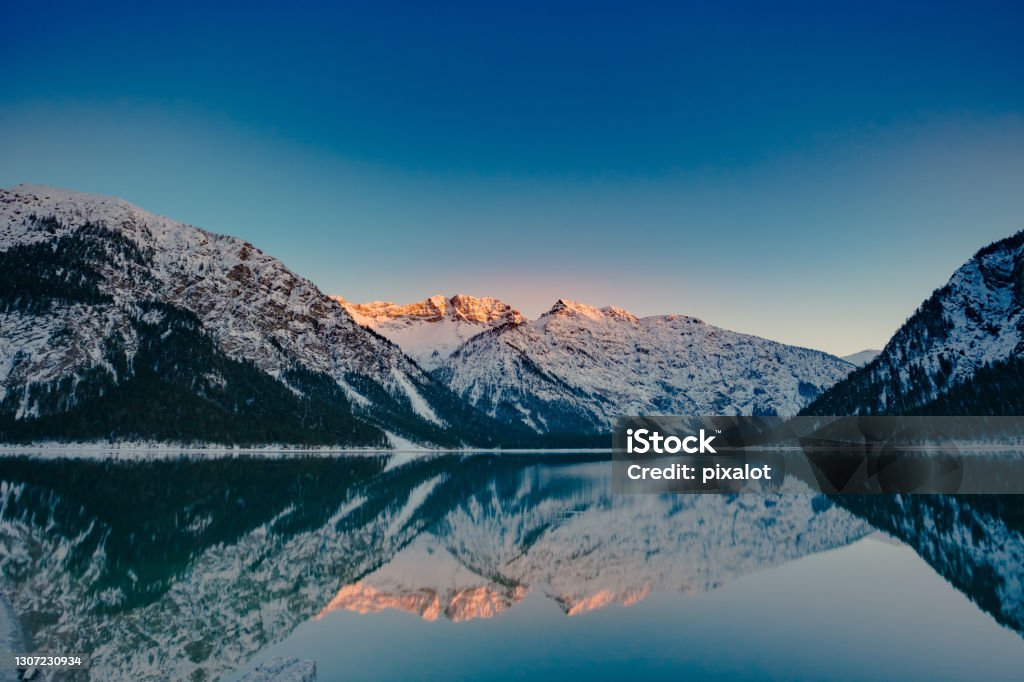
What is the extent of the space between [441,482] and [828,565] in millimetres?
81731

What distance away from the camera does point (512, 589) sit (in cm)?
3931

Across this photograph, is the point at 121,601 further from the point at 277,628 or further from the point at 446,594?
the point at 446,594

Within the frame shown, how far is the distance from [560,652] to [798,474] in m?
130

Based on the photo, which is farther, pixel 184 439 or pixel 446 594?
pixel 184 439

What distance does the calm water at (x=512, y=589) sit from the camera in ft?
88.0

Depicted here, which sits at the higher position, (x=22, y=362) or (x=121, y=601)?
(x=22, y=362)

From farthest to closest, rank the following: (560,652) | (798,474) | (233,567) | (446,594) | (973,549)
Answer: (798,474)
(973,549)
(233,567)
(446,594)
(560,652)

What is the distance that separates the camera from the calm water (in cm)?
2683

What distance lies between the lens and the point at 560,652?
27.8 meters

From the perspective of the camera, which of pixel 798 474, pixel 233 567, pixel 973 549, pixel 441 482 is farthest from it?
pixel 798 474

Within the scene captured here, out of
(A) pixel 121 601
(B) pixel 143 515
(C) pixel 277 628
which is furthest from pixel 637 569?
(B) pixel 143 515

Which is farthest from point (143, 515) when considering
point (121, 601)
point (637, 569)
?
point (637, 569)

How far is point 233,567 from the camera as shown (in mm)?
43062

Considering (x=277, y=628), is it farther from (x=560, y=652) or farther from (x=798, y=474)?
(x=798, y=474)
